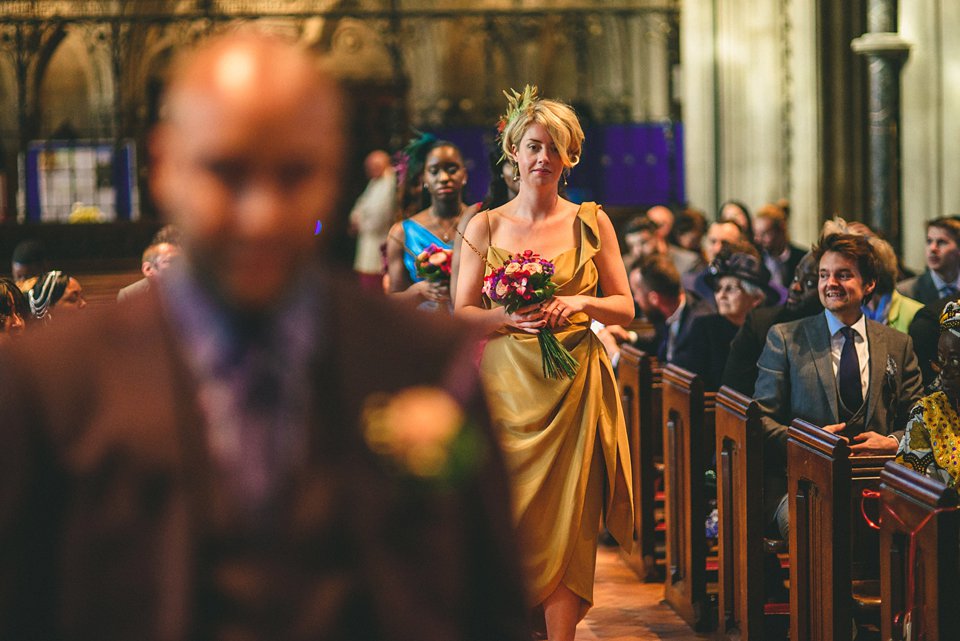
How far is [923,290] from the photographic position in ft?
26.6

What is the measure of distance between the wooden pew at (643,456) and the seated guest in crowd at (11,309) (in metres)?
2.99

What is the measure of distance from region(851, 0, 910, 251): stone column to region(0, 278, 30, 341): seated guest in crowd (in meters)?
6.44

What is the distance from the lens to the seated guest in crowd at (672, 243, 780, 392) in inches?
277

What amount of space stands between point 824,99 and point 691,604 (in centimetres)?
728

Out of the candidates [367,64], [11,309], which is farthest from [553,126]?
[367,64]

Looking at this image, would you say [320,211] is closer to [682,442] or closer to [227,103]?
[227,103]

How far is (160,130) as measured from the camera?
4.75ft

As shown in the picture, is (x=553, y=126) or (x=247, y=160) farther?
(x=553, y=126)

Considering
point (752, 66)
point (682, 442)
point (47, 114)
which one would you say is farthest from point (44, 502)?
point (47, 114)

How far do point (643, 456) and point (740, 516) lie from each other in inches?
71.3

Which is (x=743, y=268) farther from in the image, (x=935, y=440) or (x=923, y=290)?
(x=935, y=440)

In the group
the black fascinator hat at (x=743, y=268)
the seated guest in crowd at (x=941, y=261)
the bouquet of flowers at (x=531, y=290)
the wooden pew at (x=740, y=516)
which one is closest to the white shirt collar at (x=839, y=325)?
the wooden pew at (x=740, y=516)

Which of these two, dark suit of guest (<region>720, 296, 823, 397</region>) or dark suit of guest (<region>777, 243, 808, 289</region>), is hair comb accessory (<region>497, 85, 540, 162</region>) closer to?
dark suit of guest (<region>720, 296, 823, 397</region>)

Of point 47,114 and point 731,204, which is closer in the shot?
point 731,204
